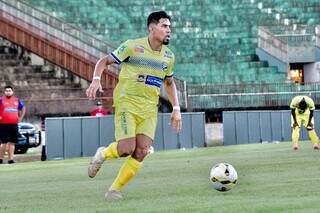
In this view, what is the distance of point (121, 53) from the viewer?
1200 centimetres

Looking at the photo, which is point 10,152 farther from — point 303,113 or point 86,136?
point 303,113

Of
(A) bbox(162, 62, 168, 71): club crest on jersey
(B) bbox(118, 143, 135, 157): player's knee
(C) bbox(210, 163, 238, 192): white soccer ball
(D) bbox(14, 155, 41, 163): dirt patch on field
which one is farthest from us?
(D) bbox(14, 155, 41, 163): dirt patch on field

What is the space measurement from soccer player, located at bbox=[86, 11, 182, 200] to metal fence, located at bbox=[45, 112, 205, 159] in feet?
54.4

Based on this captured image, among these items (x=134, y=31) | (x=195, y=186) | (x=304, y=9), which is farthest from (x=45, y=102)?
(x=195, y=186)

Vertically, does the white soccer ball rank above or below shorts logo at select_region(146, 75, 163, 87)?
below

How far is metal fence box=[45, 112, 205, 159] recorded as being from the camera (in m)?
28.8

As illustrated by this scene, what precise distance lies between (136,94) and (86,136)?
17800mm

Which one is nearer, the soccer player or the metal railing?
the soccer player

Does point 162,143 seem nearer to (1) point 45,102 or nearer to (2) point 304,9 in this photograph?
(1) point 45,102

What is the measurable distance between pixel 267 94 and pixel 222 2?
12.6m

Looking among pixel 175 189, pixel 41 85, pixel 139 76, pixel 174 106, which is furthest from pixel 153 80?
pixel 41 85

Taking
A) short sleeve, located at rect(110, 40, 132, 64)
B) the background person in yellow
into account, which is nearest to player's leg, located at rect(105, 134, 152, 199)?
short sleeve, located at rect(110, 40, 132, 64)

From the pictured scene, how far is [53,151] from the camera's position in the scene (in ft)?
93.8

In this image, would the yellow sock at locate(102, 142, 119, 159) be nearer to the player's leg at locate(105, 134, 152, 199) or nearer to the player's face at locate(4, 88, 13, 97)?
the player's leg at locate(105, 134, 152, 199)
